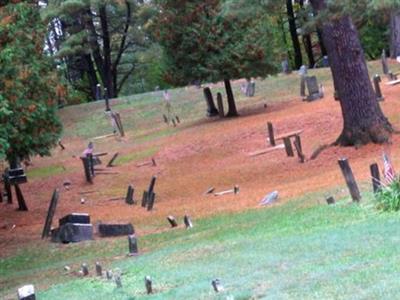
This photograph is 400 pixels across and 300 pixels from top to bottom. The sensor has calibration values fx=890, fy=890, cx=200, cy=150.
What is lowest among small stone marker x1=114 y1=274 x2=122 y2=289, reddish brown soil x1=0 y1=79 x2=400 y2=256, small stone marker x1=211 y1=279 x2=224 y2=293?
reddish brown soil x1=0 y1=79 x2=400 y2=256

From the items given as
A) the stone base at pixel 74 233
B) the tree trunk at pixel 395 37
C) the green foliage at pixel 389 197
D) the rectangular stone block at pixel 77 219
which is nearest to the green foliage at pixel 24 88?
the rectangular stone block at pixel 77 219

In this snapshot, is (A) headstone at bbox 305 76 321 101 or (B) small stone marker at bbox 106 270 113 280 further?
(A) headstone at bbox 305 76 321 101

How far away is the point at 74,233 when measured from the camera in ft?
59.5

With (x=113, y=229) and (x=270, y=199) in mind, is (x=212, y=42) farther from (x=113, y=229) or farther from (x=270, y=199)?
(x=113, y=229)

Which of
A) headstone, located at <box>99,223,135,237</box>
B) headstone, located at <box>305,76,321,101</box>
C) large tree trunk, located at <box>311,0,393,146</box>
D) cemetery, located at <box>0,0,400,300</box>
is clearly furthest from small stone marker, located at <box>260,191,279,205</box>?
headstone, located at <box>305,76,321,101</box>

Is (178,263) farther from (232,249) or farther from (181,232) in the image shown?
(181,232)

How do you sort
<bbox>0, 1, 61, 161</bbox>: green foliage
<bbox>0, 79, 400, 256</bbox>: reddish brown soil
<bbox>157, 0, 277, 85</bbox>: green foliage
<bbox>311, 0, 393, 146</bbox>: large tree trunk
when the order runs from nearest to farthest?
<bbox>0, 1, 61, 161</bbox>: green foliage < <bbox>0, 79, 400, 256</bbox>: reddish brown soil < <bbox>311, 0, 393, 146</bbox>: large tree trunk < <bbox>157, 0, 277, 85</bbox>: green foliage

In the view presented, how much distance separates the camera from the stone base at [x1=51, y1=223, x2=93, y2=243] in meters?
18.1

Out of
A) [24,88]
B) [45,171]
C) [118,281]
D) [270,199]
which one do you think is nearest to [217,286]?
[118,281]

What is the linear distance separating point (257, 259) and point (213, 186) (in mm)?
13539

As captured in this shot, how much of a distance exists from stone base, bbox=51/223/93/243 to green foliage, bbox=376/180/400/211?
7.26 m

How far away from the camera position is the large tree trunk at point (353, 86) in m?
23.3

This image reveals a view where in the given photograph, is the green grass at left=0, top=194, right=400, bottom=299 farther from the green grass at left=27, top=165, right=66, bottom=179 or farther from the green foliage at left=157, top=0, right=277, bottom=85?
the green foliage at left=157, top=0, right=277, bottom=85

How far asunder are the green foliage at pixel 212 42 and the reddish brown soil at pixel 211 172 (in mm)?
2158
